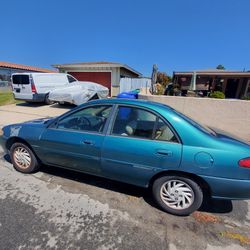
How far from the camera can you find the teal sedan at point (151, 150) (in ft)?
7.81

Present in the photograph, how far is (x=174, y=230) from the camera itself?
2410 mm

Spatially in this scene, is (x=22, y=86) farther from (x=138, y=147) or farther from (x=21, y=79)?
(x=138, y=147)

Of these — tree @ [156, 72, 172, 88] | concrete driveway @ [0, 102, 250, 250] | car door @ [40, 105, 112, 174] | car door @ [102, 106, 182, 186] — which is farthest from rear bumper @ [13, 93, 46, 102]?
tree @ [156, 72, 172, 88]

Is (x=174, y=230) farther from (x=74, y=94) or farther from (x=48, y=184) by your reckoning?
(x=74, y=94)

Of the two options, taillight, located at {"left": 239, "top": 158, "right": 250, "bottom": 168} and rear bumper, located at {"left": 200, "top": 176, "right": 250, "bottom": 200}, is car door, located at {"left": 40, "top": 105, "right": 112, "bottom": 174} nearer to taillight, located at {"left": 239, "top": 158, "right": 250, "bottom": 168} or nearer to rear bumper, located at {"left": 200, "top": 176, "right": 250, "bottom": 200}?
rear bumper, located at {"left": 200, "top": 176, "right": 250, "bottom": 200}

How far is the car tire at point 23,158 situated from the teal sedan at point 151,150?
0.23 meters

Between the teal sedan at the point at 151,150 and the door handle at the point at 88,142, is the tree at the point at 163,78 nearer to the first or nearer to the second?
the teal sedan at the point at 151,150

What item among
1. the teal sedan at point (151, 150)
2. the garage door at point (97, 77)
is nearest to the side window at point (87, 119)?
the teal sedan at point (151, 150)

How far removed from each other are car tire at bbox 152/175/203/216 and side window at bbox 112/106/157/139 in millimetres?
710

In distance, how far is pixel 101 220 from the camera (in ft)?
8.24

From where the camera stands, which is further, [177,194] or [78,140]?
[78,140]

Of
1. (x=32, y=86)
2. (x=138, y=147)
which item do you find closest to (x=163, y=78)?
(x=32, y=86)

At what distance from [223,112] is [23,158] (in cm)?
582

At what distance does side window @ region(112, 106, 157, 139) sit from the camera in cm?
272
